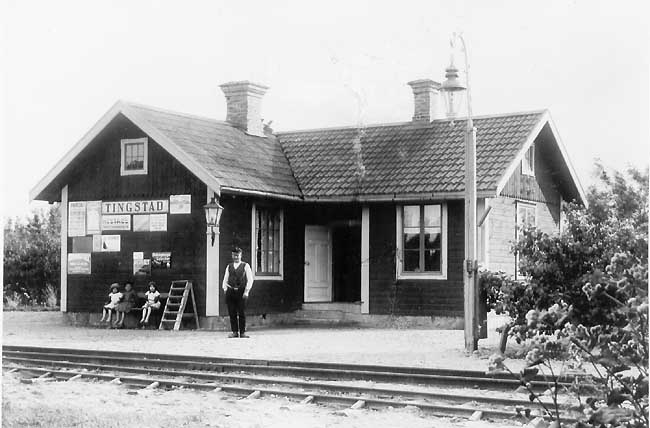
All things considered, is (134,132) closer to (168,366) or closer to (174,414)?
(168,366)

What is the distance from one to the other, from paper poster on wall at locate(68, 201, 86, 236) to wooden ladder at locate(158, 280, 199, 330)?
298 centimetres

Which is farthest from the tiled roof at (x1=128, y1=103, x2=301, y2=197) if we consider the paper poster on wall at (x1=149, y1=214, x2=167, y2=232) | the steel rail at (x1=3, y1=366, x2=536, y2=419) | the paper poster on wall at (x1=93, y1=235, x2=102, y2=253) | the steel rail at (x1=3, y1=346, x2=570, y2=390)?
the steel rail at (x1=3, y1=366, x2=536, y2=419)

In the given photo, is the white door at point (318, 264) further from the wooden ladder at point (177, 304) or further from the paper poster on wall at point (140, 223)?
the paper poster on wall at point (140, 223)

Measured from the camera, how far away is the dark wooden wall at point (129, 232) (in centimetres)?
2011

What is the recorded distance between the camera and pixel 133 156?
21062 mm

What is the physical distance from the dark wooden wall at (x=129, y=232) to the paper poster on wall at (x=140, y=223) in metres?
0.09

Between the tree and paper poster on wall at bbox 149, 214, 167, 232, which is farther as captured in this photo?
the tree

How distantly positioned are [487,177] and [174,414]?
11.2m

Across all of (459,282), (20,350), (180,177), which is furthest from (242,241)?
(20,350)

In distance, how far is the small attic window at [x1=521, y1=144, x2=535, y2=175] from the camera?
2202 cm

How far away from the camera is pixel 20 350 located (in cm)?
1578

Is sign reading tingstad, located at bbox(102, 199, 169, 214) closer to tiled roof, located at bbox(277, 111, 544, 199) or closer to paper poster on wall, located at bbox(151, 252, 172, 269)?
paper poster on wall, located at bbox(151, 252, 172, 269)

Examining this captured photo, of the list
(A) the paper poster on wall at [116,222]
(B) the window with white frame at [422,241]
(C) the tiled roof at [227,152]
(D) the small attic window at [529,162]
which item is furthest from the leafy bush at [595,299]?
(A) the paper poster on wall at [116,222]

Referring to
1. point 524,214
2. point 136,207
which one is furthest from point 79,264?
point 524,214
